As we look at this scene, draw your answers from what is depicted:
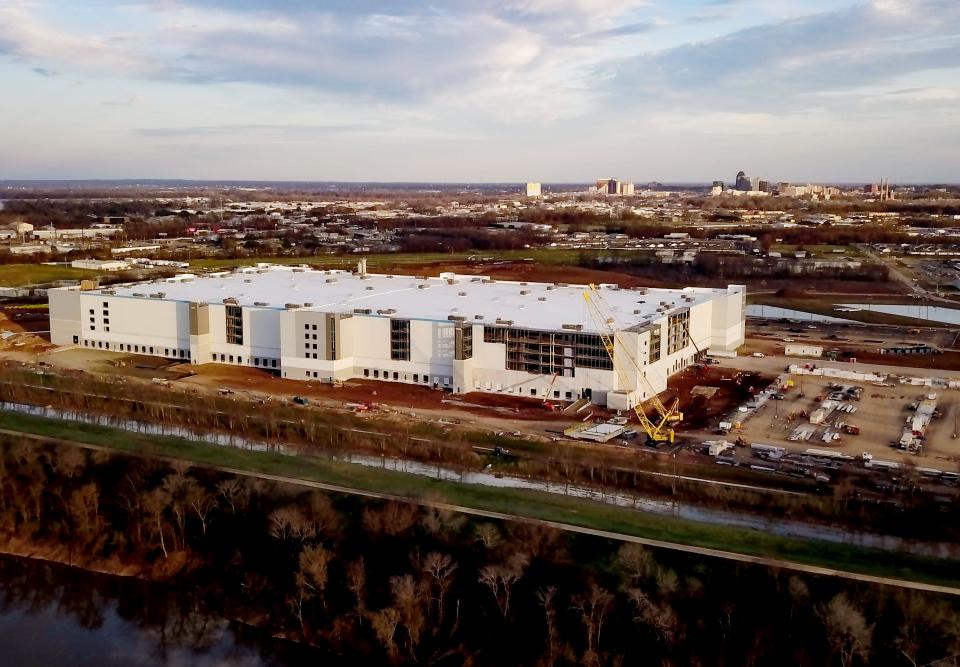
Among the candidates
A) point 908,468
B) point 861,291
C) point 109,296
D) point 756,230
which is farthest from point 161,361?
point 756,230

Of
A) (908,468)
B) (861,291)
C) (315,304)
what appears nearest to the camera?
(908,468)

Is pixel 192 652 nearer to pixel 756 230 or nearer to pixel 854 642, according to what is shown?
pixel 854 642

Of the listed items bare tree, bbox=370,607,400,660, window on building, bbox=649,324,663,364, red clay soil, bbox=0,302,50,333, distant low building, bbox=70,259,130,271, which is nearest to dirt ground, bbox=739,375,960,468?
window on building, bbox=649,324,663,364

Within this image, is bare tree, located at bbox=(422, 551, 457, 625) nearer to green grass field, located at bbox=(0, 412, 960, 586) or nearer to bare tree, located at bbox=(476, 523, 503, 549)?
bare tree, located at bbox=(476, 523, 503, 549)


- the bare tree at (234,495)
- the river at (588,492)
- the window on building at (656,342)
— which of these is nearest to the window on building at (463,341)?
the window on building at (656,342)

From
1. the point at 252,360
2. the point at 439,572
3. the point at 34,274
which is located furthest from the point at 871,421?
the point at 34,274

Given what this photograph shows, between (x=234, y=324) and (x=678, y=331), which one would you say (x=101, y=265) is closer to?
(x=234, y=324)

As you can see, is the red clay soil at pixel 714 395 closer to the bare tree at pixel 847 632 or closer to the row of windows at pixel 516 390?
the row of windows at pixel 516 390
